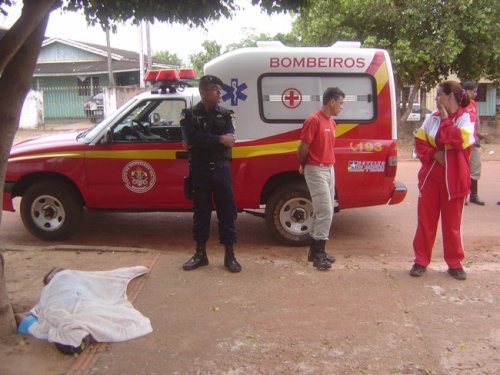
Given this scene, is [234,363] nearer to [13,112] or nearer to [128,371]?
[128,371]

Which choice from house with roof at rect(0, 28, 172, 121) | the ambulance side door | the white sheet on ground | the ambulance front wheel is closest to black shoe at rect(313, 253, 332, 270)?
the ambulance front wheel

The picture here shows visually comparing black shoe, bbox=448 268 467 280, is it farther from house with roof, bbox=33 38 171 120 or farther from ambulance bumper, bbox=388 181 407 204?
house with roof, bbox=33 38 171 120

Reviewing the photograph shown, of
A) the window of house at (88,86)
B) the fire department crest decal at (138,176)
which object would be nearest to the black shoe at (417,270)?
the fire department crest decal at (138,176)

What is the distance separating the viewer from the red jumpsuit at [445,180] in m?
4.55

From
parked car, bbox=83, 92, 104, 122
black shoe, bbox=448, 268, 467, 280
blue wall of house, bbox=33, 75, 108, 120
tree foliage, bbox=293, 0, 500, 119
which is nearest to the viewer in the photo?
black shoe, bbox=448, 268, 467, 280

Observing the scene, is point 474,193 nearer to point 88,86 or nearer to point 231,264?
point 231,264

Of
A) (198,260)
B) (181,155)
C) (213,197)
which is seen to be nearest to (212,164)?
(213,197)

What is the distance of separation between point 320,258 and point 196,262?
1196 millimetres

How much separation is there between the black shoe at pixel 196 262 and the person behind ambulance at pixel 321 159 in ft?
3.51

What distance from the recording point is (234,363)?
3.39m

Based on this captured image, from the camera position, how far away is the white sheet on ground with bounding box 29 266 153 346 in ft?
11.5

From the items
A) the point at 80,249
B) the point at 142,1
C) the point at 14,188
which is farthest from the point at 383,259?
the point at 14,188

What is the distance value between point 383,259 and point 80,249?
10.6 ft

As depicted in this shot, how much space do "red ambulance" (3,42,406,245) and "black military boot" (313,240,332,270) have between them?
837 millimetres
